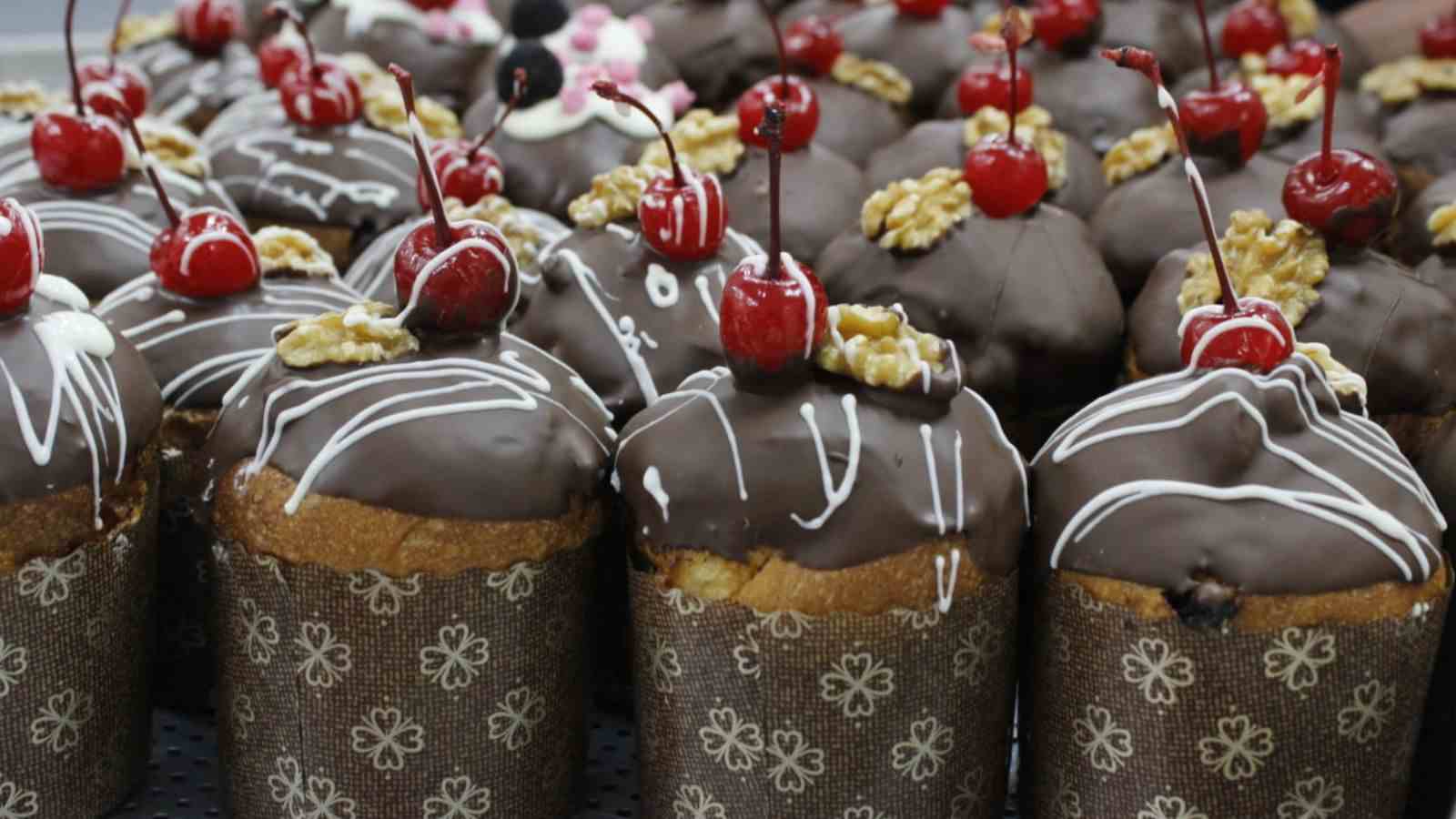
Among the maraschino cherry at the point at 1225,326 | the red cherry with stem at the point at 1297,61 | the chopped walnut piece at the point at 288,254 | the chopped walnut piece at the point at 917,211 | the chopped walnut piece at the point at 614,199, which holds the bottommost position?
the red cherry with stem at the point at 1297,61

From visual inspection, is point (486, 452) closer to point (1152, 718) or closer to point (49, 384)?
point (49, 384)

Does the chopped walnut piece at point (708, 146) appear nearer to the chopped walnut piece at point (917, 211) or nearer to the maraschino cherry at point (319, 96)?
the chopped walnut piece at point (917, 211)

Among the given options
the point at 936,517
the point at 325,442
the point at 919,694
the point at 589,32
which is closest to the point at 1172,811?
the point at 919,694

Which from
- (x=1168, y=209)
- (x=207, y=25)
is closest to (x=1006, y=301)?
(x=1168, y=209)

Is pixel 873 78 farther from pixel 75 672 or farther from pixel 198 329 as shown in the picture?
pixel 75 672

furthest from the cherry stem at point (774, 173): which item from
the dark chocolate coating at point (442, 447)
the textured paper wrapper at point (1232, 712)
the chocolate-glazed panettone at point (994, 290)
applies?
the chocolate-glazed panettone at point (994, 290)
